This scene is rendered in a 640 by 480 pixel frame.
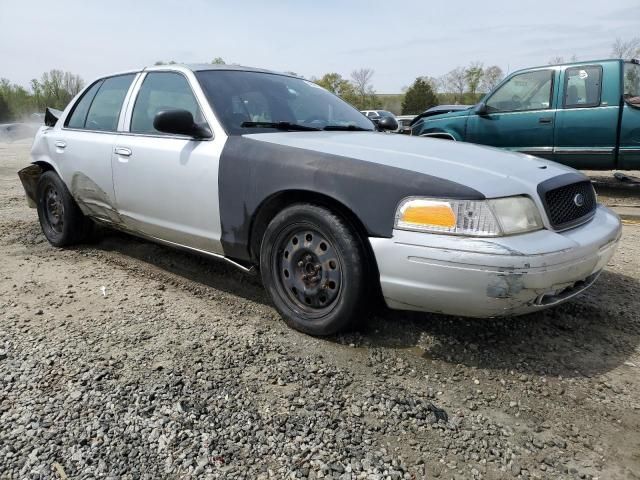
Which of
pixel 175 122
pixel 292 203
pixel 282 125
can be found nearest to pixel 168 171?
pixel 175 122

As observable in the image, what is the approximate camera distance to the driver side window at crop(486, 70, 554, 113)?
732 cm

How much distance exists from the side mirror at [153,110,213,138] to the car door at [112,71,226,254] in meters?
0.12

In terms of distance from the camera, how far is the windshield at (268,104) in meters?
3.29

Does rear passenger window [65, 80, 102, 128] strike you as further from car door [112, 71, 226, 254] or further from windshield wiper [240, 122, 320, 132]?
windshield wiper [240, 122, 320, 132]

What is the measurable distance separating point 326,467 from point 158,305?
1903mm

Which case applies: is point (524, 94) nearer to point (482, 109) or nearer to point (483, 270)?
point (482, 109)

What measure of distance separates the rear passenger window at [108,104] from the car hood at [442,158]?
1540mm

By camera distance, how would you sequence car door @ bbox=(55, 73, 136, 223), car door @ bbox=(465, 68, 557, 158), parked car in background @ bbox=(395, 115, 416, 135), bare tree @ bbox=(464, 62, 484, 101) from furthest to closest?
bare tree @ bbox=(464, 62, 484, 101) < car door @ bbox=(465, 68, 557, 158) < parked car in background @ bbox=(395, 115, 416, 135) < car door @ bbox=(55, 73, 136, 223)

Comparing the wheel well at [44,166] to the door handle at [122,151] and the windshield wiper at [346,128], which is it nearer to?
the door handle at [122,151]

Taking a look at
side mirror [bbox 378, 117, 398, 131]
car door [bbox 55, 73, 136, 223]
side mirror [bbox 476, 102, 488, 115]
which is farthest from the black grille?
side mirror [bbox 476, 102, 488, 115]

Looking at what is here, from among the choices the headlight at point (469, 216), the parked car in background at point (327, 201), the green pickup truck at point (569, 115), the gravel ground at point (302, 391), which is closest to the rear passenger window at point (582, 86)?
the green pickup truck at point (569, 115)

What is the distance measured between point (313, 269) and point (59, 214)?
306 centimetres

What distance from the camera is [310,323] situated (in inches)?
112

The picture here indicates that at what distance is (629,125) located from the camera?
22.3 feet
